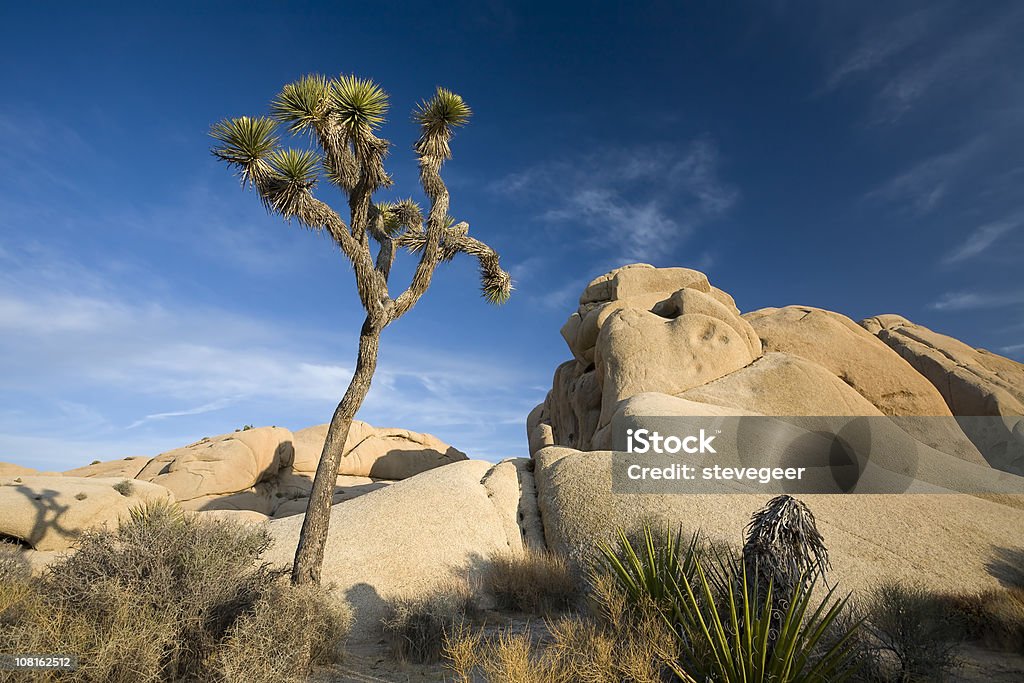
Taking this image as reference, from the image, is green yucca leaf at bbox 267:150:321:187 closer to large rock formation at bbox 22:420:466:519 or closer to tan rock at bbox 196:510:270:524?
tan rock at bbox 196:510:270:524

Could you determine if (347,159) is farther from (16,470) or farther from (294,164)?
(16,470)

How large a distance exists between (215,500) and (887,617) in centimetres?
2837

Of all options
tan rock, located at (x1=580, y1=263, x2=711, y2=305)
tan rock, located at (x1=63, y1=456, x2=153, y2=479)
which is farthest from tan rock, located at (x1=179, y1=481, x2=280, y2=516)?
tan rock, located at (x1=580, y1=263, x2=711, y2=305)

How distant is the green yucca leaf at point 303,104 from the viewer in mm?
9742

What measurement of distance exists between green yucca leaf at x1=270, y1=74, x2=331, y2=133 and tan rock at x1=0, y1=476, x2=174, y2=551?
1180cm

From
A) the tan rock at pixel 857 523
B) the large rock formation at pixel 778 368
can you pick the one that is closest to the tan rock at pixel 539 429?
the large rock formation at pixel 778 368

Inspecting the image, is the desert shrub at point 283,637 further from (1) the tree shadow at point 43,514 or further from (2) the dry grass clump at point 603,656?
(1) the tree shadow at point 43,514

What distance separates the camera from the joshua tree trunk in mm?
9484

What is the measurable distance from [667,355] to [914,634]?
16826mm

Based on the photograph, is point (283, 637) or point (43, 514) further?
point (43, 514)

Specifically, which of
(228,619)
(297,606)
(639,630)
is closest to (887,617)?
(639,630)

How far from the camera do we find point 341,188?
35.6ft

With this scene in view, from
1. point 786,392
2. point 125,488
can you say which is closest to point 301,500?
point 125,488

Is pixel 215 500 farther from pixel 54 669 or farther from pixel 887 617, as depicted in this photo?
pixel 887 617
